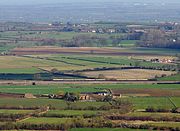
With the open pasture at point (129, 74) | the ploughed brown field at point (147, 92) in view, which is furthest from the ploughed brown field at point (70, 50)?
the ploughed brown field at point (147, 92)

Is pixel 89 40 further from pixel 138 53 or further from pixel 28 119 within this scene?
pixel 28 119

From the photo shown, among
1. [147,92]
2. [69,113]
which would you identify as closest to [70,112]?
[69,113]

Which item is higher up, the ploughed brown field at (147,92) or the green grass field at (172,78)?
the ploughed brown field at (147,92)

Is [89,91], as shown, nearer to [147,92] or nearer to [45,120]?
[147,92]

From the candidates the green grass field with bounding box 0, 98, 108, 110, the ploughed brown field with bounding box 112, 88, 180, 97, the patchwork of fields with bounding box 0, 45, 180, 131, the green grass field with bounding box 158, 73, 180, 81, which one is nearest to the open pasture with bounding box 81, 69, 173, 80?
the patchwork of fields with bounding box 0, 45, 180, 131

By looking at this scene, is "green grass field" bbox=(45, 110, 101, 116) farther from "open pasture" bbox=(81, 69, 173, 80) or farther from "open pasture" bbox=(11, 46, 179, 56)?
"open pasture" bbox=(11, 46, 179, 56)

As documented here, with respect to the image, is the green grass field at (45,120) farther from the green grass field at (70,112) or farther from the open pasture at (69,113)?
the green grass field at (70,112)

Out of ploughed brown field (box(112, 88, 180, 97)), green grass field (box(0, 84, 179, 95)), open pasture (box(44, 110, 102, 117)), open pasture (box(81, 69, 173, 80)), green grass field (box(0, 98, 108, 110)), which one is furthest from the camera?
open pasture (box(81, 69, 173, 80))

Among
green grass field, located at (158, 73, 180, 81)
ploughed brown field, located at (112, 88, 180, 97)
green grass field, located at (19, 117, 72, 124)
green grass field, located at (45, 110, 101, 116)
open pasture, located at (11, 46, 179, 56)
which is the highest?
green grass field, located at (19, 117, 72, 124)

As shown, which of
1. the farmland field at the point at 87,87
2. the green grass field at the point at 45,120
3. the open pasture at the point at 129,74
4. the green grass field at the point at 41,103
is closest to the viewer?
the green grass field at the point at 45,120

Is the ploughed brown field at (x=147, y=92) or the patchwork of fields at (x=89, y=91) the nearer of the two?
the patchwork of fields at (x=89, y=91)

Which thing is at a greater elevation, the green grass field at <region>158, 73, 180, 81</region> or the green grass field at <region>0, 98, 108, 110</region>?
the green grass field at <region>0, 98, 108, 110</region>
